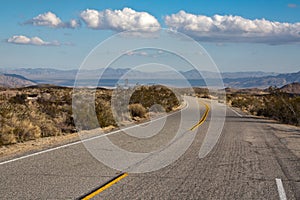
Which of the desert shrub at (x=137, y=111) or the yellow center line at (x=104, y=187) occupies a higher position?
the yellow center line at (x=104, y=187)

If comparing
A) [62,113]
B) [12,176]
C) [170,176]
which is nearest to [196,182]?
[170,176]

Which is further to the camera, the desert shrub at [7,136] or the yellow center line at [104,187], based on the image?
the desert shrub at [7,136]

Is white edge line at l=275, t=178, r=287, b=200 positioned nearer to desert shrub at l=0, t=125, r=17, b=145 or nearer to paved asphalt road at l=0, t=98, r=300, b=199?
paved asphalt road at l=0, t=98, r=300, b=199

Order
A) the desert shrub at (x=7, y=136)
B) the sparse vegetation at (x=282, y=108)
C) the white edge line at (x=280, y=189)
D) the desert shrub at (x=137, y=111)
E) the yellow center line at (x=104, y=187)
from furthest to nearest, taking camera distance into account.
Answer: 1. the sparse vegetation at (x=282, y=108)
2. the desert shrub at (x=137, y=111)
3. the desert shrub at (x=7, y=136)
4. the white edge line at (x=280, y=189)
5. the yellow center line at (x=104, y=187)

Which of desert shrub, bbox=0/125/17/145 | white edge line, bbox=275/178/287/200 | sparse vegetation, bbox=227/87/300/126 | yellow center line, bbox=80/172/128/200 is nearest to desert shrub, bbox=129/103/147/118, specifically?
sparse vegetation, bbox=227/87/300/126

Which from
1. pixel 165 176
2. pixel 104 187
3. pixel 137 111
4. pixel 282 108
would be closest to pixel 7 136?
pixel 165 176

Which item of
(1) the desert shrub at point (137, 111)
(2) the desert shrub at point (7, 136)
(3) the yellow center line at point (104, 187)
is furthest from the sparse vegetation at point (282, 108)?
(3) the yellow center line at point (104, 187)

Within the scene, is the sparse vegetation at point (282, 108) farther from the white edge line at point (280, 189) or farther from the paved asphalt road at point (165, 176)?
the white edge line at point (280, 189)

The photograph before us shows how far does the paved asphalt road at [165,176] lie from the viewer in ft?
23.8

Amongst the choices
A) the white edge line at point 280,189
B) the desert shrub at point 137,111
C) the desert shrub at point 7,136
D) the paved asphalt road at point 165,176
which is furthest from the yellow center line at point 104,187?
the desert shrub at point 137,111

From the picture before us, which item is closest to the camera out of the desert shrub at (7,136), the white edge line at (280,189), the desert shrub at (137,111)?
the white edge line at (280,189)

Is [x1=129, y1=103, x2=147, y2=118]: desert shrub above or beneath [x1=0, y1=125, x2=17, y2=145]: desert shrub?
beneath

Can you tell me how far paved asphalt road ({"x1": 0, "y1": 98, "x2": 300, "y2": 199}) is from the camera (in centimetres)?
726

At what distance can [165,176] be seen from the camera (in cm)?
870
